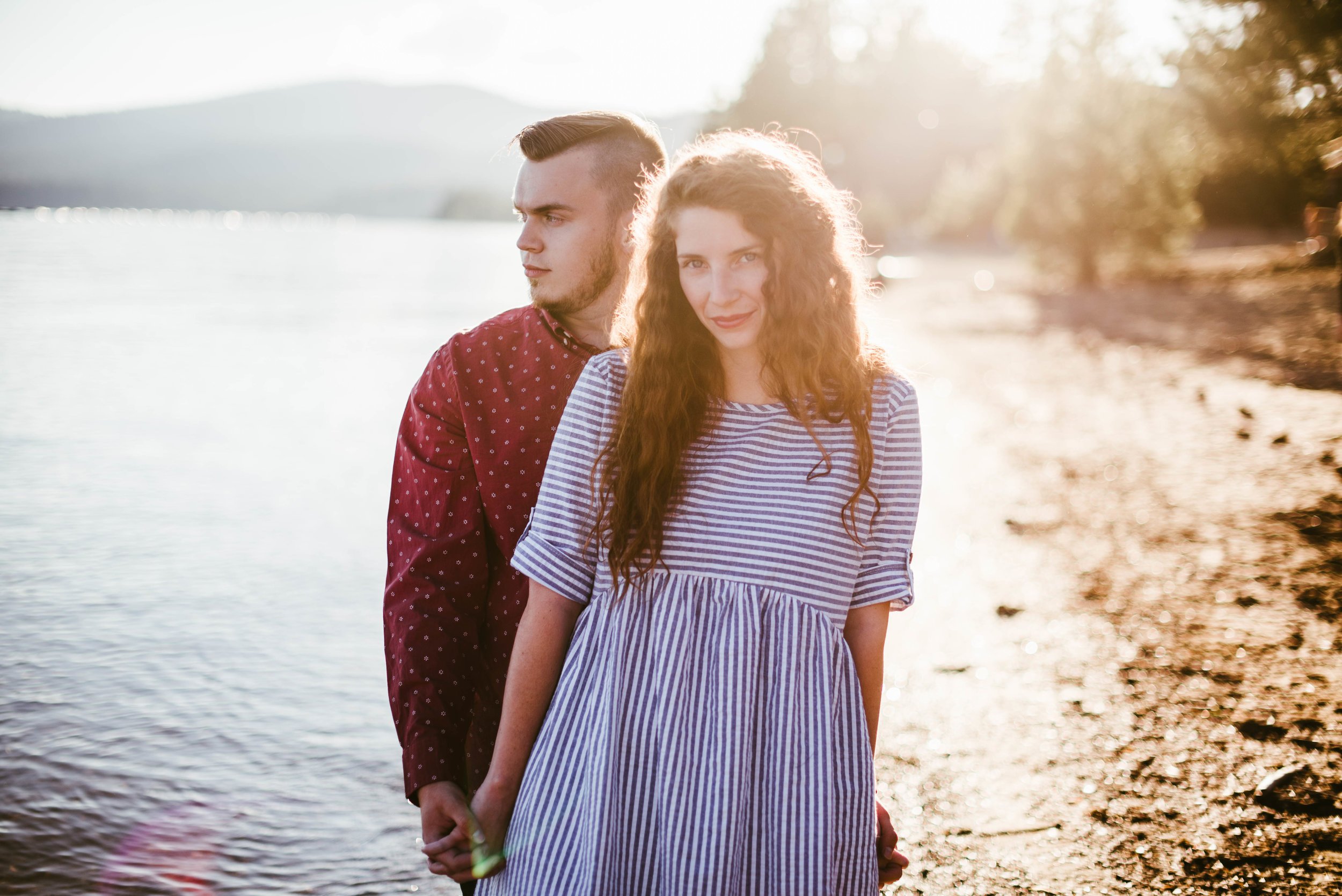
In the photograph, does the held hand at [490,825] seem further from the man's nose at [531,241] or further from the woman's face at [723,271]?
the man's nose at [531,241]

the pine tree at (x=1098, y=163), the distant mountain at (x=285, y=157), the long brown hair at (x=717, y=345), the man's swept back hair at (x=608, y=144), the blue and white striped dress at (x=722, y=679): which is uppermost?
the distant mountain at (x=285, y=157)

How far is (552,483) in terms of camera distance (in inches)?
74.5

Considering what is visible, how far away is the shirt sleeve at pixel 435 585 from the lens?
2.07 metres

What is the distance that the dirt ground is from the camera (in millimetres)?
3562

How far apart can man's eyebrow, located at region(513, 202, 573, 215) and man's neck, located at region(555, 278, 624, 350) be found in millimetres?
209

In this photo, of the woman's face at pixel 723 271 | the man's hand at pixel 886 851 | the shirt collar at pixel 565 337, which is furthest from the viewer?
the shirt collar at pixel 565 337

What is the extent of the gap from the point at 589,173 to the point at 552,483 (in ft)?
2.78

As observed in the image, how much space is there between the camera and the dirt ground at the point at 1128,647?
3.56 metres

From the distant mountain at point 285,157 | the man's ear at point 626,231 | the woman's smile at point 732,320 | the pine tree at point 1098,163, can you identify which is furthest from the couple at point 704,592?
the distant mountain at point 285,157

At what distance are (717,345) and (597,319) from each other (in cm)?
45

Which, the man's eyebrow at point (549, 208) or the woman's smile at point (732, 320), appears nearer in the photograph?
the woman's smile at point (732, 320)

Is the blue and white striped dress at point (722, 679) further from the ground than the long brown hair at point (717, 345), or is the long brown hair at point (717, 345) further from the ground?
the long brown hair at point (717, 345)

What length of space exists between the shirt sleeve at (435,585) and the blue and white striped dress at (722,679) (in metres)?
0.32

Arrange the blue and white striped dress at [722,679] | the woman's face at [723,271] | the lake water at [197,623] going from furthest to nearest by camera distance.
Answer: the lake water at [197,623], the woman's face at [723,271], the blue and white striped dress at [722,679]
